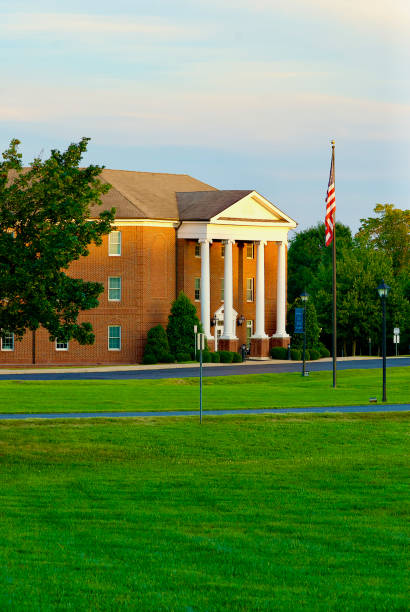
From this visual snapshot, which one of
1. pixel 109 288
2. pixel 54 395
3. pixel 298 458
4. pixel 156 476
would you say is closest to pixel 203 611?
pixel 156 476

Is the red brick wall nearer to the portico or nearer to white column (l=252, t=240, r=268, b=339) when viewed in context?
the portico

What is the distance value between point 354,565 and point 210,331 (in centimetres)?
6553

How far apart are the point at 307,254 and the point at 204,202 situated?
40.9 m

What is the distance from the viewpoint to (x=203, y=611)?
1014cm

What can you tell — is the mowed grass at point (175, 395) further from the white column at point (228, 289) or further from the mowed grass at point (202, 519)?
the white column at point (228, 289)

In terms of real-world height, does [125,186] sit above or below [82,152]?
above

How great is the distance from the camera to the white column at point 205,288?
75.4 metres

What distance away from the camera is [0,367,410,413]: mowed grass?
35594 mm

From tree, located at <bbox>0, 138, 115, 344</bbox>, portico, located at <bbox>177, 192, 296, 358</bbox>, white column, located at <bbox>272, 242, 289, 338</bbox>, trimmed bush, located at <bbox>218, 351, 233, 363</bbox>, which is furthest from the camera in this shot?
white column, located at <bbox>272, 242, 289, 338</bbox>

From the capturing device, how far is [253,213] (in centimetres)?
7800

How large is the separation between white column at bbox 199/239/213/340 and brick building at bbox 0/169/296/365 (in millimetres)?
76

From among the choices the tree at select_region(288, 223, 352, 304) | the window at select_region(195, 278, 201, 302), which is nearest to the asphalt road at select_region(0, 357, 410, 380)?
the window at select_region(195, 278, 201, 302)

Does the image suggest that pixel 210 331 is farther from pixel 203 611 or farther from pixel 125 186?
pixel 203 611

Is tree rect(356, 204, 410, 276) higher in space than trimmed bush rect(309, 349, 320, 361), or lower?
higher
